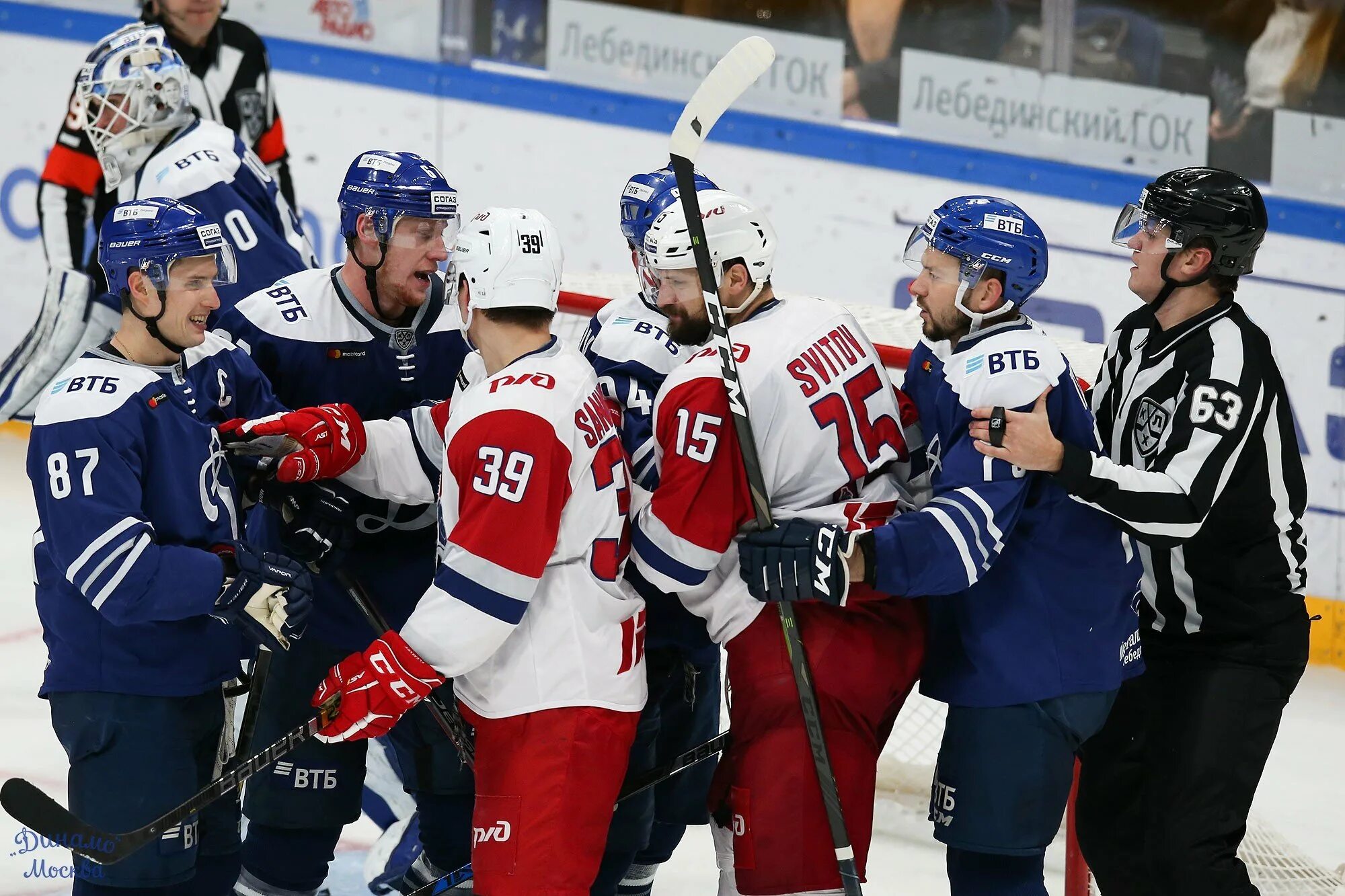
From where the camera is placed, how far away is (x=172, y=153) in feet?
12.6

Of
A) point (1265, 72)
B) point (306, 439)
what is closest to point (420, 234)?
point (306, 439)

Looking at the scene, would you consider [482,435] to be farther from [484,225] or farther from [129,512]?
[129,512]

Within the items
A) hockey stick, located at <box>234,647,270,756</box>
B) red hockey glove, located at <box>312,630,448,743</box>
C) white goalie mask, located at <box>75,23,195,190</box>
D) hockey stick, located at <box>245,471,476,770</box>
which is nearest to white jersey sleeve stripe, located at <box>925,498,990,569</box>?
red hockey glove, located at <box>312,630,448,743</box>

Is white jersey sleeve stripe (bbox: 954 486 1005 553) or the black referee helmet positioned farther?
the black referee helmet

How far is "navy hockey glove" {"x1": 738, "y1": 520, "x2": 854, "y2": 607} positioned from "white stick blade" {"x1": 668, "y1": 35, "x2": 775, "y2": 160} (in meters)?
0.62

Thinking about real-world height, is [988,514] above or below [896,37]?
below

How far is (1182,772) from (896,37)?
3705 mm

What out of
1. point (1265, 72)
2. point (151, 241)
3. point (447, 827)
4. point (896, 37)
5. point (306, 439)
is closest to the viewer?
point (151, 241)

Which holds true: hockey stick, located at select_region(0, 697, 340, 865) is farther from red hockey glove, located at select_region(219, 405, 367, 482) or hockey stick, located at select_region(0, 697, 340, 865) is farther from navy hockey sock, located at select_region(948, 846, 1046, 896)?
navy hockey sock, located at select_region(948, 846, 1046, 896)

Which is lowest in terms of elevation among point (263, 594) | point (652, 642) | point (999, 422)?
point (652, 642)

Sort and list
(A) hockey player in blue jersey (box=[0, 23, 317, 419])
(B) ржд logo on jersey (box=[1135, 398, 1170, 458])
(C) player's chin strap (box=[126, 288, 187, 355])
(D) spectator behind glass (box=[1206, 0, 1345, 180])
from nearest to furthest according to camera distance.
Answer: (C) player's chin strap (box=[126, 288, 187, 355]) < (B) ржд logo on jersey (box=[1135, 398, 1170, 458]) < (A) hockey player in blue jersey (box=[0, 23, 317, 419]) < (D) spectator behind glass (box=[1206, 0, 1345, 180])

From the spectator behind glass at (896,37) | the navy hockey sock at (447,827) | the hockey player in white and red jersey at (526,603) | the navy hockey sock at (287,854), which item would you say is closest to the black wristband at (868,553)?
the hockey player in white and red jersey at (526,603)

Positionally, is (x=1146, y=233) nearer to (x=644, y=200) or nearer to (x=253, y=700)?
(x=644, y=200)

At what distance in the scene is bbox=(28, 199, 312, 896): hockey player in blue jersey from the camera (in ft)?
8.38
